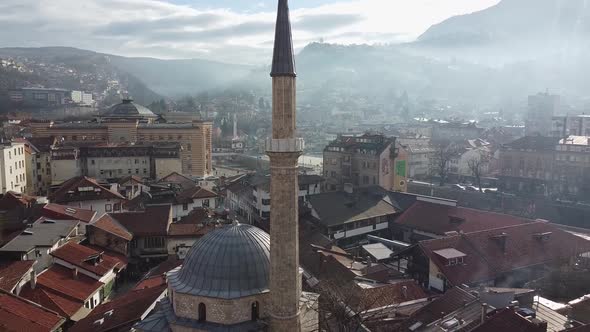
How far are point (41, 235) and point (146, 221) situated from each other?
7.62 metres

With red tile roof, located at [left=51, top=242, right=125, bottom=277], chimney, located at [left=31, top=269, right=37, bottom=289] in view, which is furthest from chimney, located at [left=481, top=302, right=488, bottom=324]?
chimney, located at [left=31, top=269, right=37, bottom=289]

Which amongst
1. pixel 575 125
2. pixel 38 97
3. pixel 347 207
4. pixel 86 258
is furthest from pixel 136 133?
pixel 38 97

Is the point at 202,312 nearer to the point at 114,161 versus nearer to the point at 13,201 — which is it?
the point at 13,201

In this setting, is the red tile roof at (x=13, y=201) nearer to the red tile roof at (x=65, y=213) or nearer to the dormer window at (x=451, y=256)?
the red tile roof at (x=65, y=213)

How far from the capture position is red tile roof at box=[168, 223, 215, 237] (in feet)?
114

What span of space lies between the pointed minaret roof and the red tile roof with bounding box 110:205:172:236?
21452 millimetres

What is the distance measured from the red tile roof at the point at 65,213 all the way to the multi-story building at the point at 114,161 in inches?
737

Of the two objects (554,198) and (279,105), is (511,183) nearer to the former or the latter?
(554,198)

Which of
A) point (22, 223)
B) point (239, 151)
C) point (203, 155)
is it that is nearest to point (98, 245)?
point (22, 223)

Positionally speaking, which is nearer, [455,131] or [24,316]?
[24,316]

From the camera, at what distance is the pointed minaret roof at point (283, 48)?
16547 mm

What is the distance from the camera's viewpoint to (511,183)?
214ft

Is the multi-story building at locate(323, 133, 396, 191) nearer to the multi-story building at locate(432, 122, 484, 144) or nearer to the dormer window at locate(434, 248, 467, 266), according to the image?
the dormer window at locate(434, 248, 467, 266)

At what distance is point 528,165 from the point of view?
6769 centimetres
